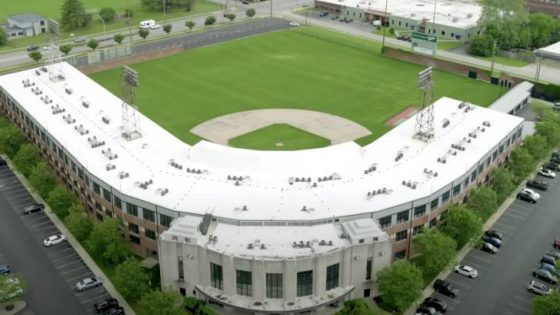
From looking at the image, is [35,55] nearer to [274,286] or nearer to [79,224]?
[79,224]

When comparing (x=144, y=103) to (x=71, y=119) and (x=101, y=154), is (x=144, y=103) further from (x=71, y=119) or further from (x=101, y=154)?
(x=101, y=154)

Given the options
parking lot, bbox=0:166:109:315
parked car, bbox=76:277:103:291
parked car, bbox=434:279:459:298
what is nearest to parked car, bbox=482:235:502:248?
parked car, bbox=434:279:459:298

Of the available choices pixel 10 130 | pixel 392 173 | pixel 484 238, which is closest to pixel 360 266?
pixel 392 173

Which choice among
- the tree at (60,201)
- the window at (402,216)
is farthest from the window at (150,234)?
the window at (402,216)

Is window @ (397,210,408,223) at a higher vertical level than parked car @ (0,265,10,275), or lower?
higher

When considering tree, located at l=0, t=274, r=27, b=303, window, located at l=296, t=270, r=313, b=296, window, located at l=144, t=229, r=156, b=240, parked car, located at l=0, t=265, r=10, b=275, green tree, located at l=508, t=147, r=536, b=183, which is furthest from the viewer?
green tree, located at l=508, t=147, r=536, b=183

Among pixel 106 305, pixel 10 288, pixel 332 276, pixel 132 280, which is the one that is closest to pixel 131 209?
pixel 132 280

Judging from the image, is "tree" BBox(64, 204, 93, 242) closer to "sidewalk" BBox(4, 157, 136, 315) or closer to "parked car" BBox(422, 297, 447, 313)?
"sidewalk" BBox(4, 157, 136, 315)
